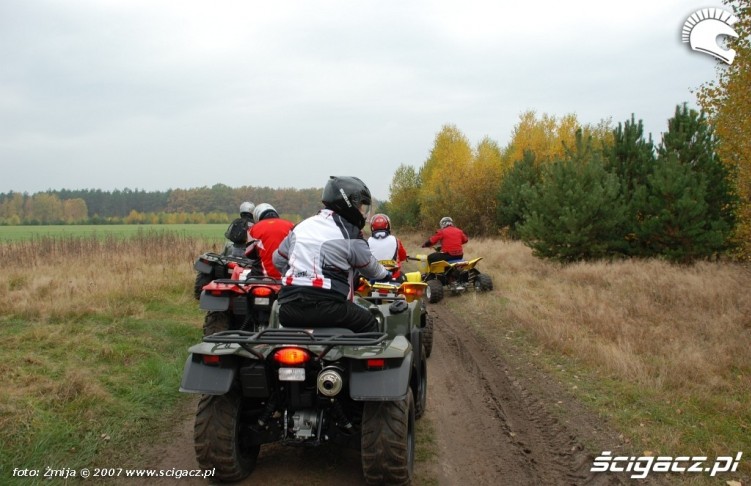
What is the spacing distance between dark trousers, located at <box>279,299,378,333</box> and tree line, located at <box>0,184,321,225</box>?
42759 millimetres

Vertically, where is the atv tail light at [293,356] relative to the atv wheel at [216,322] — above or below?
above

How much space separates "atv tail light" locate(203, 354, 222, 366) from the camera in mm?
3810

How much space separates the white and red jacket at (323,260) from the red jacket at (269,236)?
326cm

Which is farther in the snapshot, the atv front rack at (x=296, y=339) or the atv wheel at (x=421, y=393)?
the atv wheel at (x=421, y=393)

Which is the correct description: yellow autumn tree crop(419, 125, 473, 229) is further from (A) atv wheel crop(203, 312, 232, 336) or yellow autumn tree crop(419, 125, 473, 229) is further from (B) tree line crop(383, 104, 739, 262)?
(A) atv wheel crop(203, 312, 232, 336)

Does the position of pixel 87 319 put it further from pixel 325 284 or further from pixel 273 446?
pixel 325 284

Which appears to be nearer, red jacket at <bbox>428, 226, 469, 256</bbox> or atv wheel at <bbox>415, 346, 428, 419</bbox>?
atv wheel at <bbox>415, 346, 428, 419</bbox>

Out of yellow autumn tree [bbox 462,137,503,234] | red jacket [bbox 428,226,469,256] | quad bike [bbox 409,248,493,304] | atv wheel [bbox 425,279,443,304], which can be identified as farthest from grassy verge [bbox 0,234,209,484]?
yellow autumn tree [bbox 462,137,503,234]

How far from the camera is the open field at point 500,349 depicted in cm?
501

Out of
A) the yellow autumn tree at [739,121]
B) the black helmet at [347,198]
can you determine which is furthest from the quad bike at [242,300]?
the yellow autumn tree at [739,121]

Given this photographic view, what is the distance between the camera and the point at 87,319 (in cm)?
856

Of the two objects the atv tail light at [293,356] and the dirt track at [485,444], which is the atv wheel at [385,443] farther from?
the atv tail light at [293,356]

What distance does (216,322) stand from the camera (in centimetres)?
768

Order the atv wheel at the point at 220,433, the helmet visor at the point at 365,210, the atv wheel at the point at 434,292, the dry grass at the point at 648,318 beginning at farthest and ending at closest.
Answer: the atv wheel at the point at 434,292 → the dry grass at the point at 648,318 → the helmet visor at the point at 365,210 → the atv wheel at the point at 220,433
